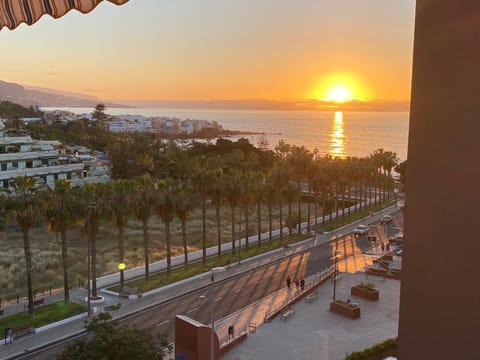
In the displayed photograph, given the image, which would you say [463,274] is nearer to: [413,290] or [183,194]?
[413,290]

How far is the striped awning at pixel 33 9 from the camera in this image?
10.2 ft

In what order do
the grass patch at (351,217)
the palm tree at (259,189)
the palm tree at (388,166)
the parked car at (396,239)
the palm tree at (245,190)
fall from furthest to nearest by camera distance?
1. the palm tree at (388,166)
2. the grass patch at (351,217)
3. the parked car at (396,239)
4. the palm tree at (259,189)
5. the palm tree at (245,190)

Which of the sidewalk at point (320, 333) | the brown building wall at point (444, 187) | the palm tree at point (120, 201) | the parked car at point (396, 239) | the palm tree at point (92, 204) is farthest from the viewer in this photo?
the parked car at point (396, 239)

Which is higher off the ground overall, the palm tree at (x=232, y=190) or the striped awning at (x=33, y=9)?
the striped awning at (x=33, y=9)

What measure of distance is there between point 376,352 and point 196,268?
49.9 ft

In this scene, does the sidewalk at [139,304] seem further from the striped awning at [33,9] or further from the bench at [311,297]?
the striped awning at [33,9]

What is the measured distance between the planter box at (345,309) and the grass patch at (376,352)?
453 centimetres

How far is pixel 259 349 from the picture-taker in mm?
18375

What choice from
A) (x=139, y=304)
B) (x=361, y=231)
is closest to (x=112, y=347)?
(x=139, y=304)

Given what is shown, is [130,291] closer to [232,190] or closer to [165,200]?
[165,200]

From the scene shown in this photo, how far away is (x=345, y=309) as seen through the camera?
22.2 meters

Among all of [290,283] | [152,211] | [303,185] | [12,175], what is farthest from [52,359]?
[303,185]

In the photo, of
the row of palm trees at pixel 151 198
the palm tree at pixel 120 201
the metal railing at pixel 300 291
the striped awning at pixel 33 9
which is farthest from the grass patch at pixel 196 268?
the striped awning at pixel 33 9

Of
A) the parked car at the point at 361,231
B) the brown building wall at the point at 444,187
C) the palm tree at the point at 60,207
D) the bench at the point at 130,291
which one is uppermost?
the brown building wall at the point at 444,187
